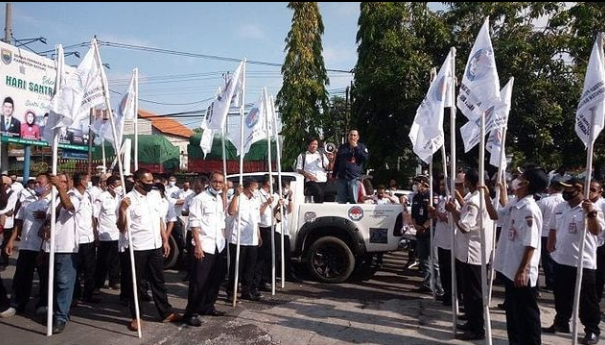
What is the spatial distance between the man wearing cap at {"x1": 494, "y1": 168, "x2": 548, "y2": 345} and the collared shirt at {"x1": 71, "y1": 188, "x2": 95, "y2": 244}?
4921 mm

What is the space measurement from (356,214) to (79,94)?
15.0 ft

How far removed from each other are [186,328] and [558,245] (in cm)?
441

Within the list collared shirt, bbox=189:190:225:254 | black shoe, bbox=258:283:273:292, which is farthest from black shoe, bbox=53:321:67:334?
black shoe, bbox=258:283:273:292

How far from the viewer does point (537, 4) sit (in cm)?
1526

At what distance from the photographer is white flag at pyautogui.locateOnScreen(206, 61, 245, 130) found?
766cm

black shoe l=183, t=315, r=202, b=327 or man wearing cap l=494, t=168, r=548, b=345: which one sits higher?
man wearing cap l=494, t=168, r=548, b=345

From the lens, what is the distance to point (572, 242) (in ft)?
19.4

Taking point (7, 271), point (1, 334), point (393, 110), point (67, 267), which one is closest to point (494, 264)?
point (67, 267)

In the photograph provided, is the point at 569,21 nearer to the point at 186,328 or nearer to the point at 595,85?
the point at 595,85

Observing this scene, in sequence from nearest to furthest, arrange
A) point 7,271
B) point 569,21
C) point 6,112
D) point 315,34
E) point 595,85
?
point 595,85 → point 7,271 → point 569,21 → point 6,112 → point 315,34

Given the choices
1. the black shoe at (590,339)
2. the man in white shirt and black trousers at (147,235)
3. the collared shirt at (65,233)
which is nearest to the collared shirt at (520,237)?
the black shoe at (590,339)

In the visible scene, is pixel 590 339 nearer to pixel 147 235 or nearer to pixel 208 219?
pixel 208 219

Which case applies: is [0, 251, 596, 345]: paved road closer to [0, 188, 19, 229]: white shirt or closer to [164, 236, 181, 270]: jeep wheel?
[164, 236, 181, 270]: jeep wheel

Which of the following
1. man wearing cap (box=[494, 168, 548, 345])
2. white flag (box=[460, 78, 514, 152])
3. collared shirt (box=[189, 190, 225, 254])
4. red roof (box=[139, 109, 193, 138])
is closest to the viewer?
man wearing cap (box=[494, 168, 548, 345])
